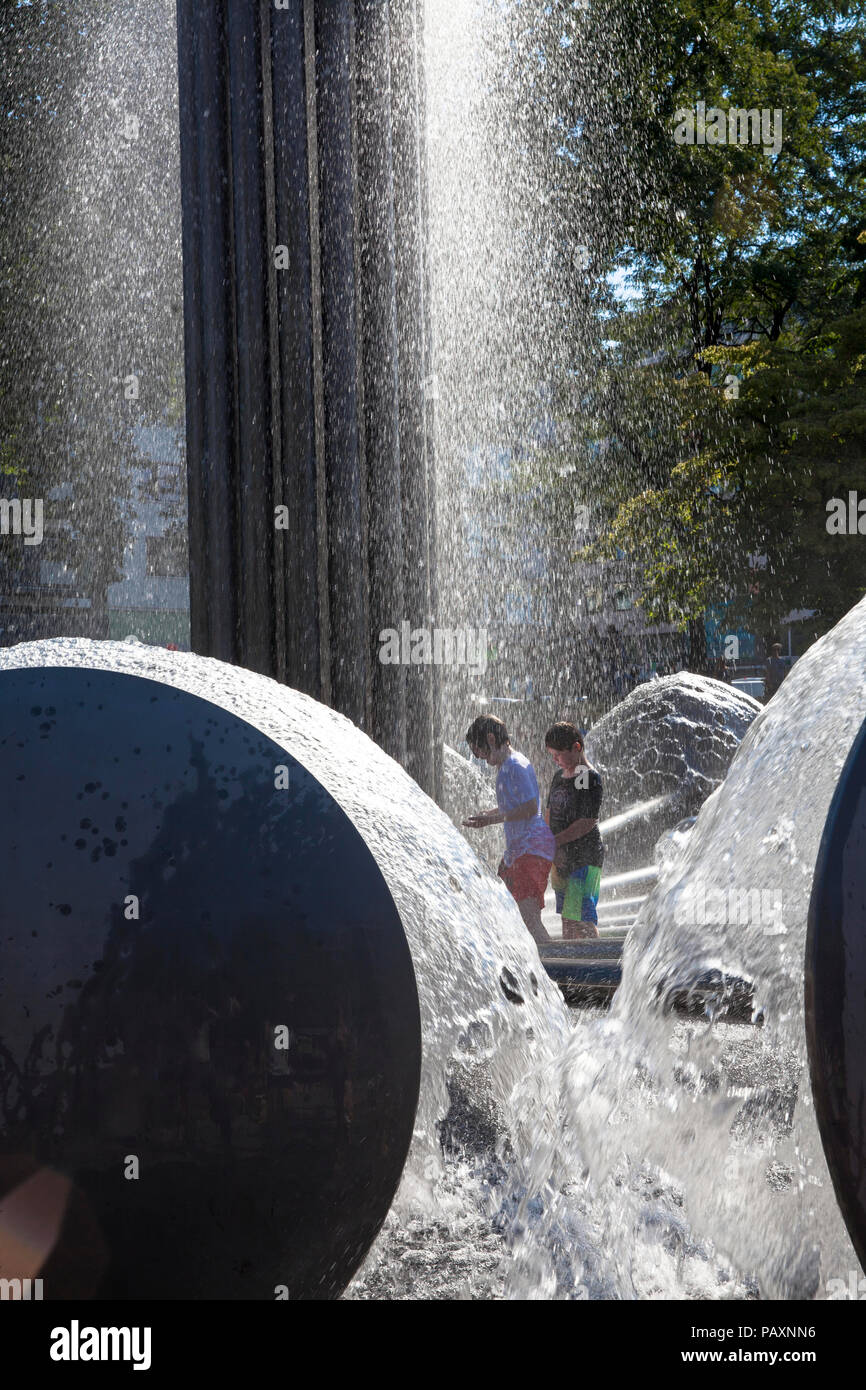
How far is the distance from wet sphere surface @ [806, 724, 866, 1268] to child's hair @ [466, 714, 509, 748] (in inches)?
206

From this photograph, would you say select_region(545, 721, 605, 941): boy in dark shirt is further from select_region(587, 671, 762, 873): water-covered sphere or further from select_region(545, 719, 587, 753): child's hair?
select_region(587, 671, 762, 873): water-covered sphere

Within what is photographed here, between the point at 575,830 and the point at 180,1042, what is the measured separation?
515 centimetres

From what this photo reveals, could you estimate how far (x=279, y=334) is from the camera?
12.9 feet

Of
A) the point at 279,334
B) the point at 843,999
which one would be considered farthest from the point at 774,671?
the point at 843,999

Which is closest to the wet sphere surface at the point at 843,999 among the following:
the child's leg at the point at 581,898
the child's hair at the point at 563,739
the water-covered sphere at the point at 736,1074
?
the water-covered sphere at the point at 736,1074

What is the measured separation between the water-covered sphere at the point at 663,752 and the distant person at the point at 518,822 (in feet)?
4.12

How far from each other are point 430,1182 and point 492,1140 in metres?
0.19

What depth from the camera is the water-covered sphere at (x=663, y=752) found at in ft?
26.2

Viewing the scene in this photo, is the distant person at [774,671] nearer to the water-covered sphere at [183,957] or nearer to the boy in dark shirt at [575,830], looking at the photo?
the boy in dark shirt at [575,830]

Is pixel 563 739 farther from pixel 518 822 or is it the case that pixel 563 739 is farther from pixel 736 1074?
pixel 736 1074

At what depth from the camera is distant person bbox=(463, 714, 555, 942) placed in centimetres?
698
